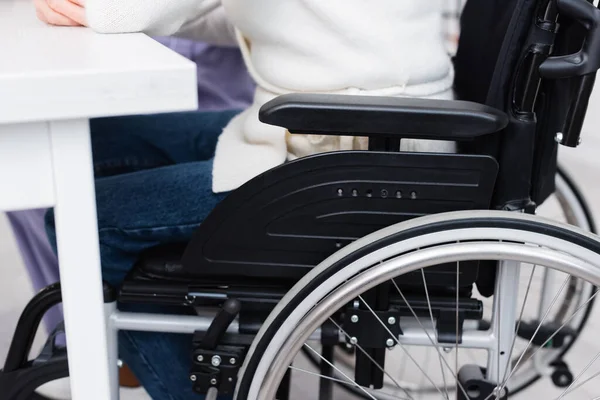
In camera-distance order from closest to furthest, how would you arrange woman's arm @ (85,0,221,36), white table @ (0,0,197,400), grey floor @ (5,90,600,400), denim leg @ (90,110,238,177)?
1. white table @ (0,0,197,400)
2. woman's arm @ (85,0,221,36)
3. denim leg @ (90,110,238,177)
4. grey floor @ (5,90,600,400)

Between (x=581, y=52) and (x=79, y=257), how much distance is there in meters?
0.56

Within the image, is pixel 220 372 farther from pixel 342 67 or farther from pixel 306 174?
pixel 342 67

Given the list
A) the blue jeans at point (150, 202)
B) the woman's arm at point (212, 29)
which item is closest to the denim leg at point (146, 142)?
the blue jeans at point (150, 202)

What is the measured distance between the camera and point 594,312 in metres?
1.79

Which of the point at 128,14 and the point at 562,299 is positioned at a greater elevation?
the point at 128,14

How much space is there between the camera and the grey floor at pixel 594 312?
1.48m

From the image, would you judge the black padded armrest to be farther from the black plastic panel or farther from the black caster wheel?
the black caster wheel

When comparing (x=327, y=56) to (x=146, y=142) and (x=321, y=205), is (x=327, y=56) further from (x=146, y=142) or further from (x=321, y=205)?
(x=146, y=142)

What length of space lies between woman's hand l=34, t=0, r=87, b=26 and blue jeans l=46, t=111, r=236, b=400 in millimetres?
228

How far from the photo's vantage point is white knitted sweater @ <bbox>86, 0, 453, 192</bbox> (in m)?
0.83

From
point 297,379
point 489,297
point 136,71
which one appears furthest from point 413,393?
point 136,71

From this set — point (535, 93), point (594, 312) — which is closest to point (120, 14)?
point (535, 93)

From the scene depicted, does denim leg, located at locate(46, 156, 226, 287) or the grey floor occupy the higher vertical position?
denim leg, located at locate(46, 156, 226, 287)

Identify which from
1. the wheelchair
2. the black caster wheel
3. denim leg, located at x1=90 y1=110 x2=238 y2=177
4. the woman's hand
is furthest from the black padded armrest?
the black caster wheel
